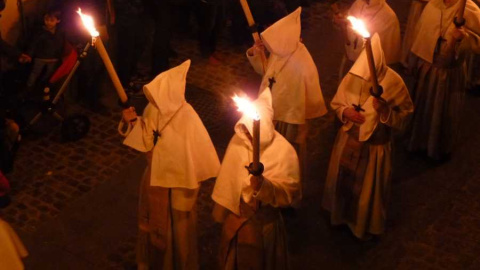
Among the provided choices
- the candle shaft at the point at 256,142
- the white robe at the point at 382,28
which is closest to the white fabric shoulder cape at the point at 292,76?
the white robe at the point at 382,28

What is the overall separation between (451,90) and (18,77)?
17.0 ft

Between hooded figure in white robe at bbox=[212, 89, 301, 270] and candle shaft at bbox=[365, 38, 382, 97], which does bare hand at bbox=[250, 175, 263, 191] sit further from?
candle shaft at bbox=[365, 38, 382, 97]

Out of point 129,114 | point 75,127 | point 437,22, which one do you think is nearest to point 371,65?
point 129,114

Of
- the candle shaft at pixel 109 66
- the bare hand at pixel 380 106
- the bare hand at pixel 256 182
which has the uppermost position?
the candle shaft at pixel 109 66

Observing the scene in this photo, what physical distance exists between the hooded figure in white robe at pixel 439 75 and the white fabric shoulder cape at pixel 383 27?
300 millimetres

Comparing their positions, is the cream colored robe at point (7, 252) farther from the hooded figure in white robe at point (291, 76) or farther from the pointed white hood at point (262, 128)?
the hooded figure in white robe at point (291, 76)

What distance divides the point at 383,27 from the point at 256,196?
→ 3.54m

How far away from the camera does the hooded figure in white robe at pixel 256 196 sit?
18.6ft

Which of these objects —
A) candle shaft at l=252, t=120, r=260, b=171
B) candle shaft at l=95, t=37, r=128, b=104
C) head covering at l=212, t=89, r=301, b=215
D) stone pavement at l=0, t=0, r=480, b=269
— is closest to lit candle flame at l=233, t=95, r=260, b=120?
candle shaft at l=252, t=120, r=260, b=171

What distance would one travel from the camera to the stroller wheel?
348 inches

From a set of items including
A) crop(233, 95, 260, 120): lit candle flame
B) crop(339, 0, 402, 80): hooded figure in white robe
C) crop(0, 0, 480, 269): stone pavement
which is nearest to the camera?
crop(233, 95, 260, 120): lit candle flame

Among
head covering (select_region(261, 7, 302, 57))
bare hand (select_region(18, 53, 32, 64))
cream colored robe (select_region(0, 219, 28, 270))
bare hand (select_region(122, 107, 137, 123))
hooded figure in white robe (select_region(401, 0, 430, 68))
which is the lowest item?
cream colored robe (select_region(0, 219, 28, 270))

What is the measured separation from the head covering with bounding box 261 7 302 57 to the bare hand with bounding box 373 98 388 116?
1057mm

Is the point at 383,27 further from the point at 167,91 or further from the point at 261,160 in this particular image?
the point at 167,91
